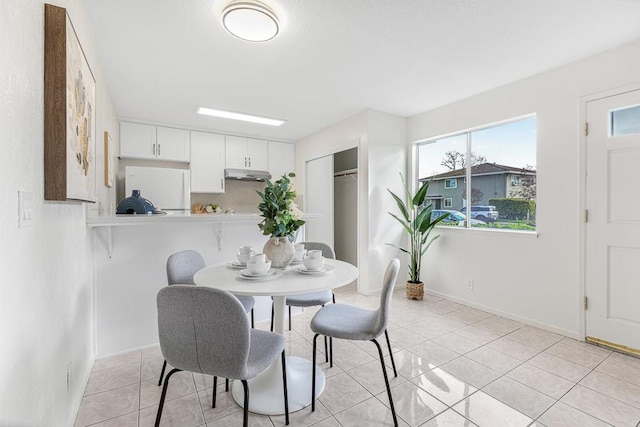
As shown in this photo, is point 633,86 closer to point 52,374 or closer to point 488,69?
point 488,69

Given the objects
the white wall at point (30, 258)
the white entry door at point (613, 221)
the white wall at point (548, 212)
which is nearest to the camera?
the white wall at point (30, 258)

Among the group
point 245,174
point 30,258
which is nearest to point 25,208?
point 30,258

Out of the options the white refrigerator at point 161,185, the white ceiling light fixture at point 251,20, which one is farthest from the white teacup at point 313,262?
the white refrigerator at point 161,185

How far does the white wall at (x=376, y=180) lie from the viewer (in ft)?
12.5

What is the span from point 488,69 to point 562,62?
0.58 meters

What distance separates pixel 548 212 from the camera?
2744 millimetres

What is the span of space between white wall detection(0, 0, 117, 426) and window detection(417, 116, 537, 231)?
3641mm

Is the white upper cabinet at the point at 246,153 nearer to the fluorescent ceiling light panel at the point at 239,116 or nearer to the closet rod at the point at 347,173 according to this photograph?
the fluorescent ceiling light panel at the point at 239,116

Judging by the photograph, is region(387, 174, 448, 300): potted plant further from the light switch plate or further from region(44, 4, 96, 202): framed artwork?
the light switch plate

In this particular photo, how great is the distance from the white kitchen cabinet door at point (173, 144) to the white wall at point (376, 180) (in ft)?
8.09

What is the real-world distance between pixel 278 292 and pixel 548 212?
271cm

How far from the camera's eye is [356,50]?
7.81 feet

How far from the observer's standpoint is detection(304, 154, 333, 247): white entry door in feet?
15.3

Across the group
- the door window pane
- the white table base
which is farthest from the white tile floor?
the door window pane
